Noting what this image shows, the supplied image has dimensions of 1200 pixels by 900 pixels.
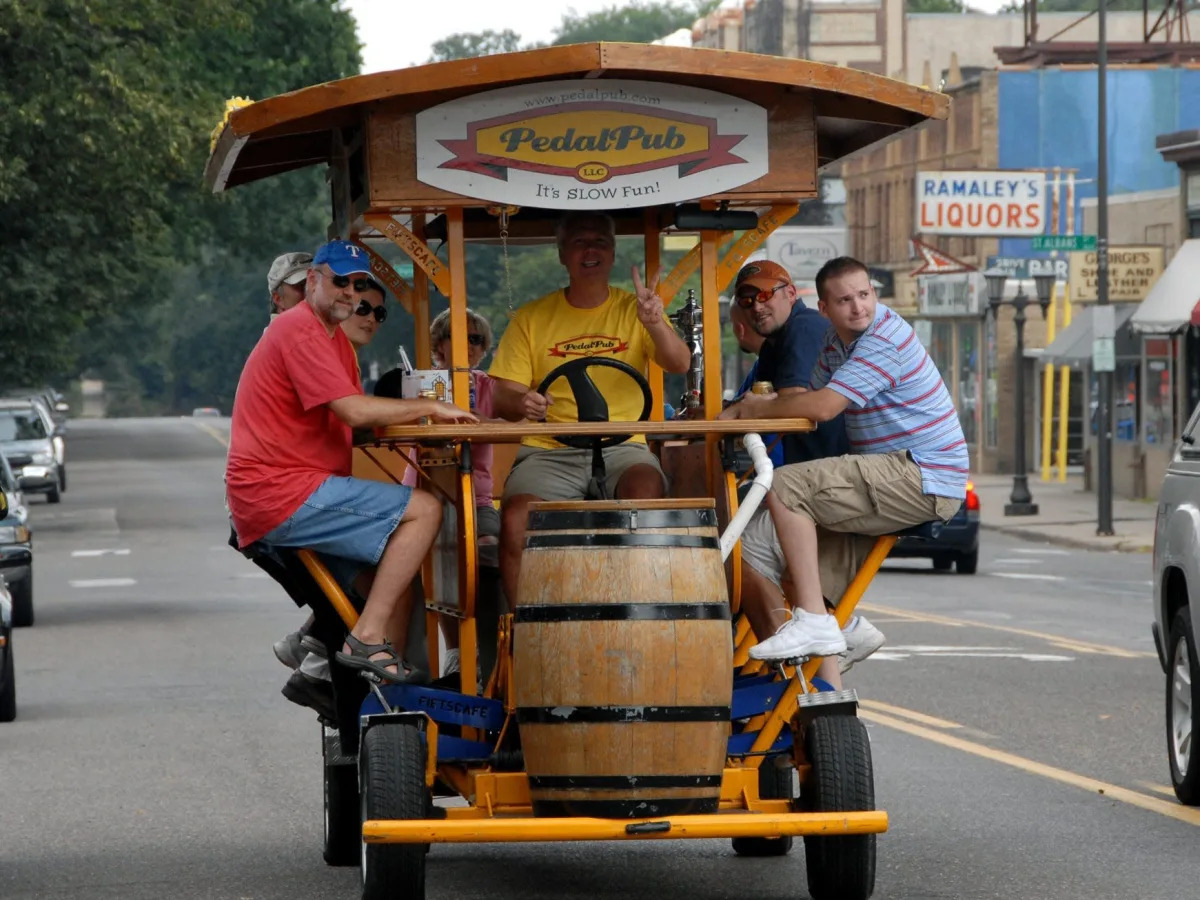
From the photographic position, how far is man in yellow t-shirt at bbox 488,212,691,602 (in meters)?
8.00

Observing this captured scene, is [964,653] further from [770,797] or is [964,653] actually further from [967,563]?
[967,563]

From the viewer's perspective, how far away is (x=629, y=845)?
9.00 m

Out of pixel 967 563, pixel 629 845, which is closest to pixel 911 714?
pixel 629 845

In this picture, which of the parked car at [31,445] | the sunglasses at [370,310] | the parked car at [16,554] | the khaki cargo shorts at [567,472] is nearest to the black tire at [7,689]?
the parked car at [16,554]

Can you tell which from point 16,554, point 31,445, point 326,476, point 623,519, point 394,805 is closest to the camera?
point 623,519

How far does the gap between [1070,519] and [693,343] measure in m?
29.0

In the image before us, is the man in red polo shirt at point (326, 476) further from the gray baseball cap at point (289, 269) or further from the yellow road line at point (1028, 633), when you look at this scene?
the yellow road line at point (1028, 633)

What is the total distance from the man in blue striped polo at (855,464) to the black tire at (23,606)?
1365 cm

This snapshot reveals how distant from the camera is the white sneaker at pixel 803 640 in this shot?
24.1 feet

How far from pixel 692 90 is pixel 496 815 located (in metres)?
2.53

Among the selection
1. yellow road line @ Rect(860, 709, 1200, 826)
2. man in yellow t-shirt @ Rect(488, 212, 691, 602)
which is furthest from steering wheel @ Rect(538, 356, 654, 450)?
yellow road line @ Rect(860, 709, 1200, 826)

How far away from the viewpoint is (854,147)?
29.7 feet

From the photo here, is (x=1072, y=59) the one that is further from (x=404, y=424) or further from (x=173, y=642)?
(x=404, y=424)

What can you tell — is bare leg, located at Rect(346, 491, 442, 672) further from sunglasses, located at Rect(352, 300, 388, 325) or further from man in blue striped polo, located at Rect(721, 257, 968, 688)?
man in blue striped polo, located at Rect(721, 257, 968, 688)
